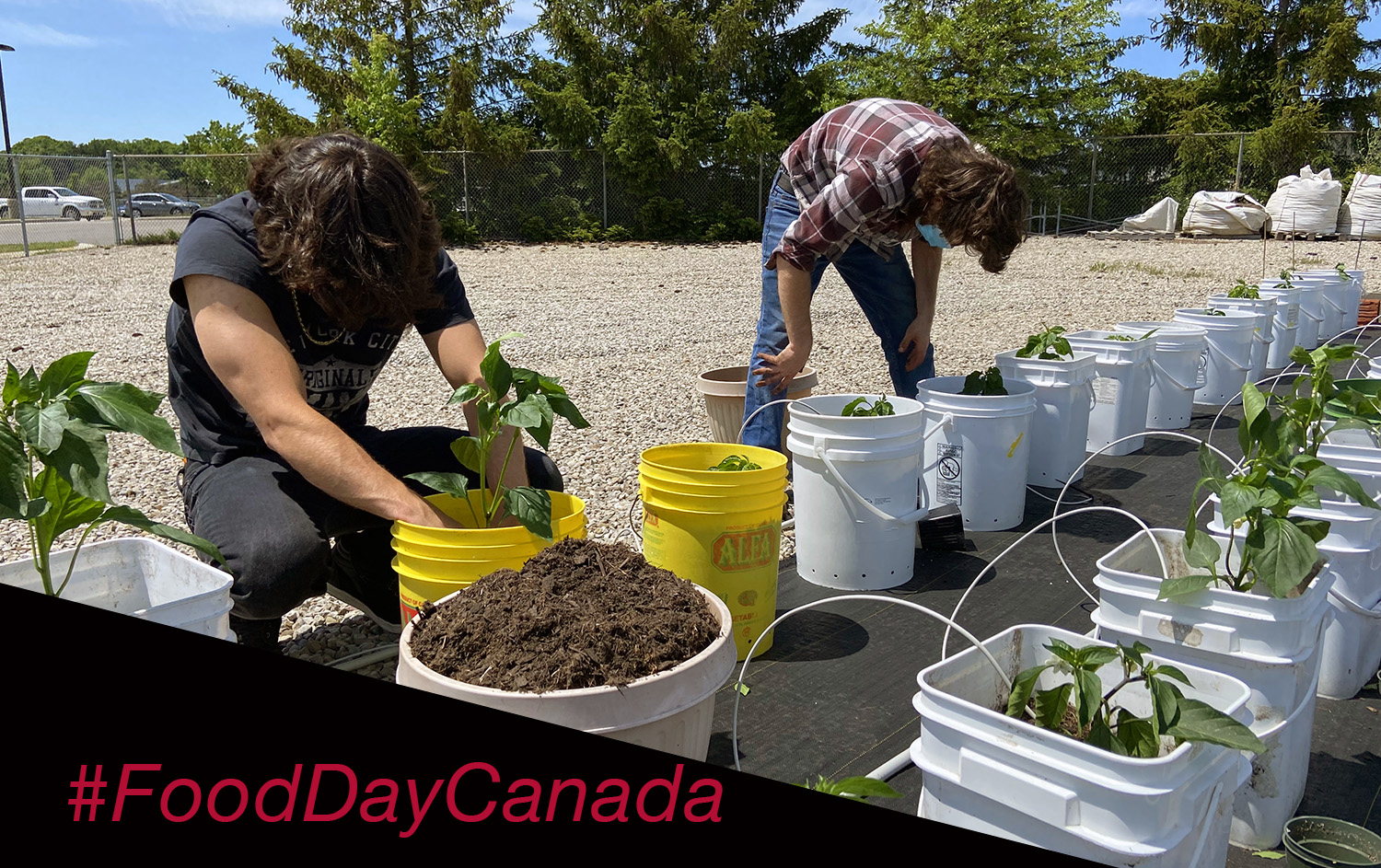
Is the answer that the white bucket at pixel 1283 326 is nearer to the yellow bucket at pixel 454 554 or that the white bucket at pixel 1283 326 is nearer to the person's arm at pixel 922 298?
the person's arm at pixel 922 298

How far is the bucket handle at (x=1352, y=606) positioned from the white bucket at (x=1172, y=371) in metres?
2.19

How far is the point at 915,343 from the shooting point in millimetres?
3246

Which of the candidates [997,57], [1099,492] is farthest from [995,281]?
[997,57]

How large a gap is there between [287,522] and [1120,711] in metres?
1.56

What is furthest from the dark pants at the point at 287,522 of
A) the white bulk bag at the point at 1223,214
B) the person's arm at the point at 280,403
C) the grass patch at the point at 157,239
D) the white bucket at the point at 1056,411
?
the white bulk bag at the point at 1223,214

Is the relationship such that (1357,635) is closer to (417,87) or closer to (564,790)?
(564,790)

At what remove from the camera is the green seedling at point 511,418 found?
159 cm

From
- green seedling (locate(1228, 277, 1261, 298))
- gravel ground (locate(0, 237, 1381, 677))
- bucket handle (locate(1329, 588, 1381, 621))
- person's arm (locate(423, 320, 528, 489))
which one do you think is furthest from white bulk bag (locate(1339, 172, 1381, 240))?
person's arm (locate(423, 320, 528, 489))

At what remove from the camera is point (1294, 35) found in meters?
17.7

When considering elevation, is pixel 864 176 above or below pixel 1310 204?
below

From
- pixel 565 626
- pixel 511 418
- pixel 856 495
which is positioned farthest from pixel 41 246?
pixel 565 626

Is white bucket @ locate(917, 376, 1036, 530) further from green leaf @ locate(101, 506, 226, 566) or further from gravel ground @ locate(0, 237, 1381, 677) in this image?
green leaf @ locate(101, 506, 226, 566)

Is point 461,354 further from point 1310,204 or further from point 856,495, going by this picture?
point 1310,204

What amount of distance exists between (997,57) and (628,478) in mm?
15500
